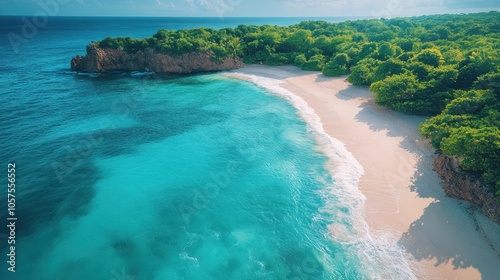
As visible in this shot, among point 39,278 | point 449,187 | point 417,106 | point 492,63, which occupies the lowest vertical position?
point 39,278

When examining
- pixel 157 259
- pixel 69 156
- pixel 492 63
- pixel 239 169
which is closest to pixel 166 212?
pixel 157 259

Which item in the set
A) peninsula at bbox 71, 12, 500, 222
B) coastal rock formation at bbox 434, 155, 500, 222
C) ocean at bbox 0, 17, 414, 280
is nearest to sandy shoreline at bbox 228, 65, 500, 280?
coastal rock formation at bbox 434, 155, 500, 222

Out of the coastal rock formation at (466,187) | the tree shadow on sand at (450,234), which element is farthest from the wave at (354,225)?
the coastal rock formation at (466,187)

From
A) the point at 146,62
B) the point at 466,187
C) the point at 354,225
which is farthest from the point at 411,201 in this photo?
the point at 146,62

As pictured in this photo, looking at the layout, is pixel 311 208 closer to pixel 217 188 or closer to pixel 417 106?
pixel 217 188

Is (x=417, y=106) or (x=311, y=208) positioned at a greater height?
(x=417, y=106)

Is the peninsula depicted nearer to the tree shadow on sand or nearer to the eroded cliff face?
the eroded cliff face
